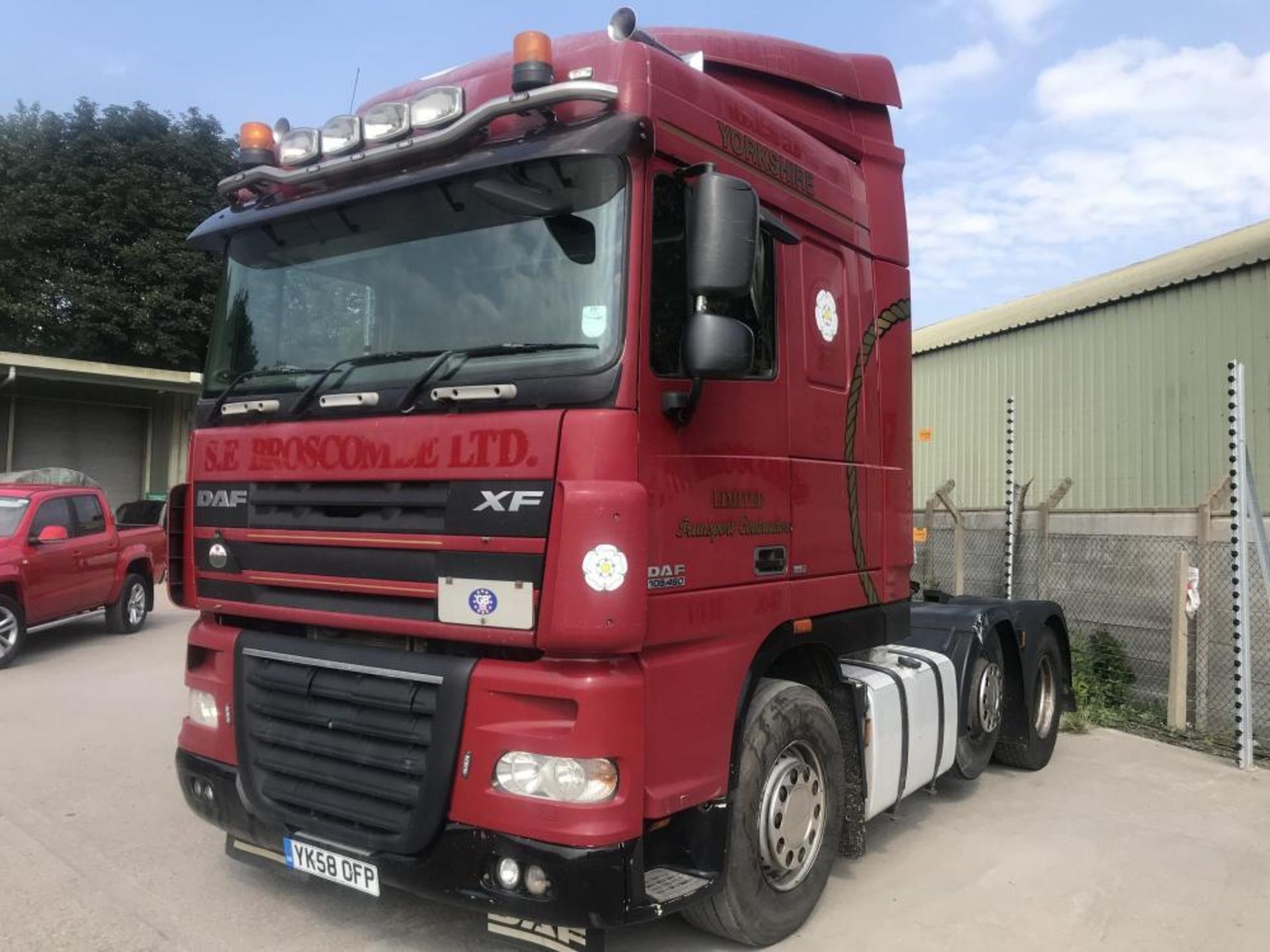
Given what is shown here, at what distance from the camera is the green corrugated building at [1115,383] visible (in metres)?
9.55

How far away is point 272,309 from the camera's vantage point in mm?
4043

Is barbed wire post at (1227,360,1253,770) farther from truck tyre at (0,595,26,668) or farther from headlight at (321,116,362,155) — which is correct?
truck tyre at (0,595,26,668)

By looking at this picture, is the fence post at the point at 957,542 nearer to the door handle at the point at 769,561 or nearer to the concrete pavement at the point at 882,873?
the concrete pavement at the point at 882,873

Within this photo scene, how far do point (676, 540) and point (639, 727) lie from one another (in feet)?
2.09

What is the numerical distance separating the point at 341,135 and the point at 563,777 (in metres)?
2.55

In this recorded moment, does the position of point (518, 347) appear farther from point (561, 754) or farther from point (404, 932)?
point (404, 932)

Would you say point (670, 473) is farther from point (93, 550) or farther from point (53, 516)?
point (93, 550)

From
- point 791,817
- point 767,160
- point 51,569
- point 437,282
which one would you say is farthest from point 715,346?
point 51,569

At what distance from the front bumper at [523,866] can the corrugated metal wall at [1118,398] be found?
8.37m

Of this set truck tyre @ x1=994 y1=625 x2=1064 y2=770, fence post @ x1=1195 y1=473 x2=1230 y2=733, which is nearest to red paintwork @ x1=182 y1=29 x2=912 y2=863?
truck tyre @ x1=994 y1=625 x2=1064 y2=770

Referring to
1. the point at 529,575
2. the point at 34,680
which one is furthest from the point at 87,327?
the point at 529,575

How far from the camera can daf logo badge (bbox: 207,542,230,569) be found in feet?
13.0

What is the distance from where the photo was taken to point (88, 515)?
11273 millimetres

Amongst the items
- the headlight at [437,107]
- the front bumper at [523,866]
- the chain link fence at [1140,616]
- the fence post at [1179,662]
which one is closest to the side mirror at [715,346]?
the headlight at [437,107]
